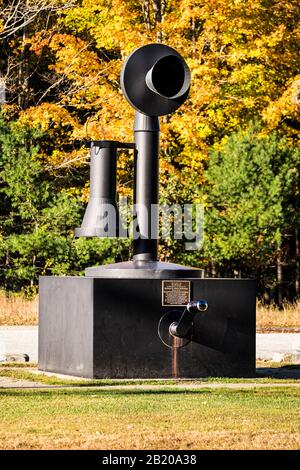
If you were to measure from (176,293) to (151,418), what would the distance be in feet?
13.3

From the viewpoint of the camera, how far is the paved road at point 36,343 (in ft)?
56.4

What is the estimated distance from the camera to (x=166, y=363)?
14.1 m

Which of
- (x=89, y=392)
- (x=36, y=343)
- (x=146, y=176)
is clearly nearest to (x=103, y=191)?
(x=146, y=176)

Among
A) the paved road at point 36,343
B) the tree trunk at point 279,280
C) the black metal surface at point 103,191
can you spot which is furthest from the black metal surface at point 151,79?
the tree trunk at point 279,280

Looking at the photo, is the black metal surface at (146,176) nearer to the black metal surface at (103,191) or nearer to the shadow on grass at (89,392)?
the black metal surface at (103,191)

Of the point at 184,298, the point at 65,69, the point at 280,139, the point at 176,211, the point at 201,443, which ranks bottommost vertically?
the point at 201,443

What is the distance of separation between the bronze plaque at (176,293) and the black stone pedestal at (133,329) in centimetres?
6

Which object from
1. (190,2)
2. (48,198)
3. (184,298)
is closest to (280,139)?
(190,2)

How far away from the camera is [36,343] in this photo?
1878 centimetres

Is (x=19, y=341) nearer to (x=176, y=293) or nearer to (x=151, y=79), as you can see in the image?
(x=176, y=293)

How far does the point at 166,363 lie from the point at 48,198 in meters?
15.4

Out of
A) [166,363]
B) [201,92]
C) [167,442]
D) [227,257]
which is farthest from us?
[227,257]

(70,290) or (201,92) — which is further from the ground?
(201,92)

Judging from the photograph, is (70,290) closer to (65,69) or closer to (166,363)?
(166,363)
